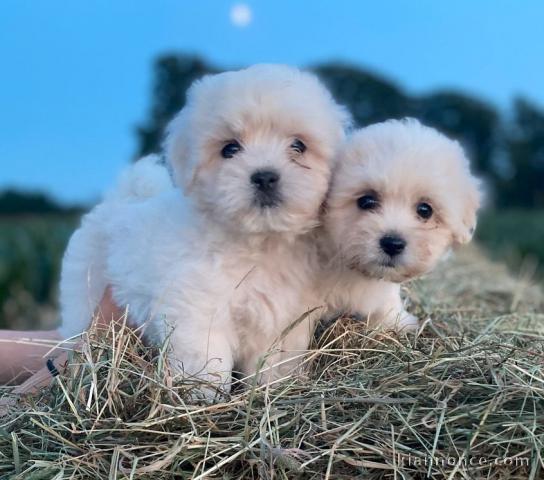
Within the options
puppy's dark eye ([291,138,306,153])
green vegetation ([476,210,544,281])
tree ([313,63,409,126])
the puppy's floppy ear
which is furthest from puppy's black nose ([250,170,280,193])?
tree ([313,63,409,126])

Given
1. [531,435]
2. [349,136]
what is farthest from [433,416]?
[349,136]

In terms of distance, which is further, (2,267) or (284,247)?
(2,267)

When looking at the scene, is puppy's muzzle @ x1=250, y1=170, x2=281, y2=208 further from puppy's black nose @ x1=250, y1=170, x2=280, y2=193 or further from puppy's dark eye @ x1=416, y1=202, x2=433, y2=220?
puppy's dark eye @ x1=416, y1=202, x2=433, y2=220

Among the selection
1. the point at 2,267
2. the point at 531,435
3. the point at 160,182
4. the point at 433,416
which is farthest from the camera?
the point at 2,267

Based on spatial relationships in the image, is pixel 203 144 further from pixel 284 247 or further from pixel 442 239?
pixel 442 239

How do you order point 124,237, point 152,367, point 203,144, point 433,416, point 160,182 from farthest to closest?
point 160,182 → point 124,237 → point 203,144 → point 152,367 → point 433,416

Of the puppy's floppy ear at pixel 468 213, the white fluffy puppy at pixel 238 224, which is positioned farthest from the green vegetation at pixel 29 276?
the puppy's floppy ear at pixel 468 213

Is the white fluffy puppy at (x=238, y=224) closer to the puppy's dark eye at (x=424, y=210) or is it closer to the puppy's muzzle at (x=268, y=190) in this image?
the puppy's muzzle at (x=268, y=190)

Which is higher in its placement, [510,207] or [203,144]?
[203,144]
